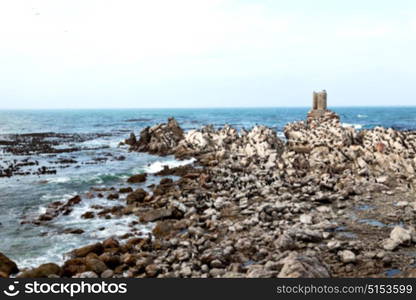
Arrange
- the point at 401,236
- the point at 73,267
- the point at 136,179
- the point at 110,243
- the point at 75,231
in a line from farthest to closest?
the point at 136,179 → the point at 75,231 → the point at 110,243 → the point at 401,236 → the point at 73,267

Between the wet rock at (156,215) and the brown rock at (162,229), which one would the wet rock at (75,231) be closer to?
the wet rock at (156,215)

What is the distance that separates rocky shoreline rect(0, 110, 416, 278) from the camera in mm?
15477

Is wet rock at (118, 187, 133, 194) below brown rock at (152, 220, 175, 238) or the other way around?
the other way around

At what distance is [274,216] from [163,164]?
24754 mm

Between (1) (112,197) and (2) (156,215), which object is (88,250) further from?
(1) (112,197)

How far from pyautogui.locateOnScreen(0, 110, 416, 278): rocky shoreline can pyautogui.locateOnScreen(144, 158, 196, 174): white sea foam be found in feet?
7.17

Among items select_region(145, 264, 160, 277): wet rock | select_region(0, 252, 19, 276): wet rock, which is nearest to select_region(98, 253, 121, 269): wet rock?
select_region(145, 264, 160, 277): wet rock

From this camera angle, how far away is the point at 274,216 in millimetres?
21719

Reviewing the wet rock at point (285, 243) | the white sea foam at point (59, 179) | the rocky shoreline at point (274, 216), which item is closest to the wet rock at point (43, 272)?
the rocky shoreline at point (274, 216)

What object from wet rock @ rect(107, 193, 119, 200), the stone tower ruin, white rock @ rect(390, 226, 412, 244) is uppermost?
the stone tower ruin

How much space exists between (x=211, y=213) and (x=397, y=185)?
49.5 feet

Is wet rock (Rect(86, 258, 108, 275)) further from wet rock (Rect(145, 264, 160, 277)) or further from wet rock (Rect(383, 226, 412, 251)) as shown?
wet rock (Rect(383, 226, 412, 251))

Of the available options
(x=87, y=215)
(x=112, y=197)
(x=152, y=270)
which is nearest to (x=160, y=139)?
(x=112, y=197)

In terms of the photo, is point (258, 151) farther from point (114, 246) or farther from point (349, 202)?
point (114, 246)
